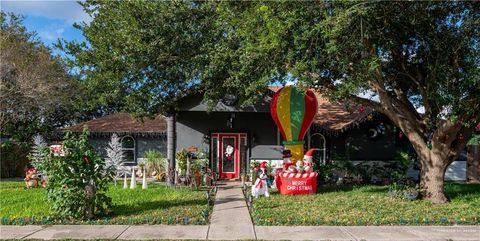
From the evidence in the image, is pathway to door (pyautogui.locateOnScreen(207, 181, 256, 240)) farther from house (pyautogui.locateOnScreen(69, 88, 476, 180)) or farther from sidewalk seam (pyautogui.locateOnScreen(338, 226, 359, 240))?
house (pyautogui.locateOnScreen(69, 88, 476, 180))

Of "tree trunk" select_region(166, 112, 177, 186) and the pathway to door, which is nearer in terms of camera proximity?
the pathway to door

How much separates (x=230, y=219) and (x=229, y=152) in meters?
Result: 9.77

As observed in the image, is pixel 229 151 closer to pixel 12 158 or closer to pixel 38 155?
pixel 38 155

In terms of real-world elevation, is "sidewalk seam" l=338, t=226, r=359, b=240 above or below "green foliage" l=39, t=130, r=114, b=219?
below

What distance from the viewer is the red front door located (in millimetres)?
20156

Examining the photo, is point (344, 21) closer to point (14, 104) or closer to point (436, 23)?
point (436, 23)

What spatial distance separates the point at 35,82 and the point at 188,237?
18.2 meters

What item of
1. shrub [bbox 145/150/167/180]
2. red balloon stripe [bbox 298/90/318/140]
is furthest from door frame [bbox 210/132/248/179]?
red balloon stripe [bbox 298/90/318/140]

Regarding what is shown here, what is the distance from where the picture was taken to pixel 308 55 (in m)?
10.8

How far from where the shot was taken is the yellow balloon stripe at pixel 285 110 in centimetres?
1577

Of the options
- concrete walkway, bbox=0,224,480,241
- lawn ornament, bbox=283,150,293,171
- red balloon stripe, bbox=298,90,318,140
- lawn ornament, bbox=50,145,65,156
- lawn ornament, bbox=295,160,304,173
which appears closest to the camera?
concrete walkway, bbox=0,224,480,241

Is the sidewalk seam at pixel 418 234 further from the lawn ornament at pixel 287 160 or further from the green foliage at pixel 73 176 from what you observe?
the green foliage at pixel 73 176

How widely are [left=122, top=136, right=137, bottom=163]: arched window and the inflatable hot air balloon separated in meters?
10.9

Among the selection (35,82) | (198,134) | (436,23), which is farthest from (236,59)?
(35,82)
